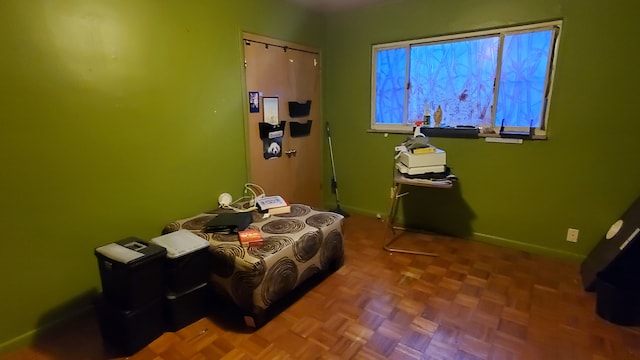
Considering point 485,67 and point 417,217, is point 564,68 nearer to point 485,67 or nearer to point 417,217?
point 485,67

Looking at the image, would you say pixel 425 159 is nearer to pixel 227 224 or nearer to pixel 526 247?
pixel 526 247

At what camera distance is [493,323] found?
2.00 meters

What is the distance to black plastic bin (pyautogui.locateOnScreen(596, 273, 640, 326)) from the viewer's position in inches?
76.2

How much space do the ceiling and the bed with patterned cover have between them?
2209mm

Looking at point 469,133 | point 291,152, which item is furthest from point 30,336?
point 469,133

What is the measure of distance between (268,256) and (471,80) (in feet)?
8.11

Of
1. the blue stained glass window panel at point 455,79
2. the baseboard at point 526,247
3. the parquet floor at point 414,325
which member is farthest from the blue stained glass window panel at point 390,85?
the parquet floor at point 414,325

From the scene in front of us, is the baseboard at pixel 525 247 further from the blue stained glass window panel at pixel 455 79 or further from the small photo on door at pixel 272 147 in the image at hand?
the small photo on door at pixel 272 147

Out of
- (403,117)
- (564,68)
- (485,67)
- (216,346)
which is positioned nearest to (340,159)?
(403,117)

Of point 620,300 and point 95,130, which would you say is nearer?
point 620,300

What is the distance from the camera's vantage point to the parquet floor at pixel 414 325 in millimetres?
1784

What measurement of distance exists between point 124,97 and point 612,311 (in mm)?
3374

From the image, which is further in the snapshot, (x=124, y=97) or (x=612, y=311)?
(x=124, y=97)

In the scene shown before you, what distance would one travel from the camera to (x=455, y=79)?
3123mm
